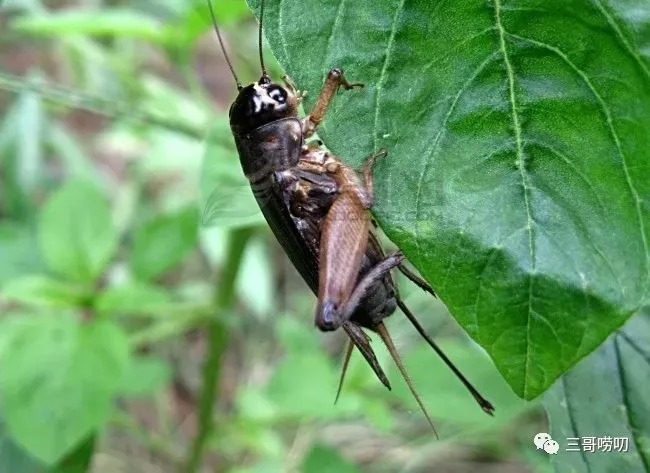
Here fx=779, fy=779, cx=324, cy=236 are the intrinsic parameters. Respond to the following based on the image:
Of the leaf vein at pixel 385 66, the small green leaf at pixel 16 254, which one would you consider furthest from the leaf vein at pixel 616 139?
the small green leaf at pixel 16 254

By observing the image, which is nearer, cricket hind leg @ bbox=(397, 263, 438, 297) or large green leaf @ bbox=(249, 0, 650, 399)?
large green leaf @ bbox=(249, 0, 650, 399)

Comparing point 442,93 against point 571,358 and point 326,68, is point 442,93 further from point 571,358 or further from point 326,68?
point 571,358

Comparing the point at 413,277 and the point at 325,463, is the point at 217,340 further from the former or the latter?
the point at 413,277

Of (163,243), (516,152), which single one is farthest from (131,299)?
(516,152)

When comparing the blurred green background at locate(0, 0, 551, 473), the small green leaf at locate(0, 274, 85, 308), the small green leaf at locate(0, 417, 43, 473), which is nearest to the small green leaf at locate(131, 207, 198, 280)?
the blurred green background at locate(0, 0, 551, 473)

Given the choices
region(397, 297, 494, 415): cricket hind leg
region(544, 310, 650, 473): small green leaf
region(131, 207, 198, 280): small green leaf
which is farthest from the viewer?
region(131, 207, 198, 280): small green leaf

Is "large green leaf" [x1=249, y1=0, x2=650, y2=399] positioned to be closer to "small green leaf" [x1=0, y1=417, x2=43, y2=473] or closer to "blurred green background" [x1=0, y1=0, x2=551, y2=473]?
"blurred green background" [x1=0, y1=0, x2=551, y2=473]
